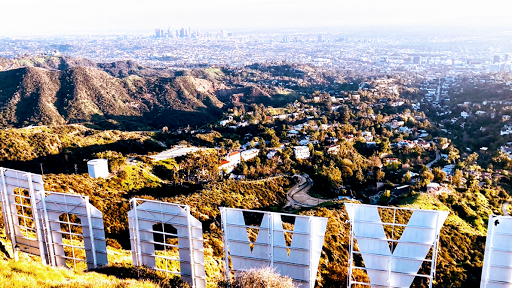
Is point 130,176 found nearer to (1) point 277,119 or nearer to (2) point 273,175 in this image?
(2) point 273,175

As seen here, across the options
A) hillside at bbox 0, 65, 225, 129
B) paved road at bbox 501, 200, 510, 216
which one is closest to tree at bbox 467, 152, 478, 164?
paved road at bbox 501, 200, 510, 216

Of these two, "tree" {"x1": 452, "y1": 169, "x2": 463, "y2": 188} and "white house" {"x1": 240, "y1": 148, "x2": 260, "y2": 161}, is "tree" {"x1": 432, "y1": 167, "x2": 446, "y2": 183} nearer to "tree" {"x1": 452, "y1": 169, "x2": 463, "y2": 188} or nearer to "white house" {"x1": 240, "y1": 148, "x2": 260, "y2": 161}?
"tree" {"x1": 452, "y1": 169, "x2": 463, "y2": 188}

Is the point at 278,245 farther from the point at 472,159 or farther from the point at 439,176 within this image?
the point at 472,159

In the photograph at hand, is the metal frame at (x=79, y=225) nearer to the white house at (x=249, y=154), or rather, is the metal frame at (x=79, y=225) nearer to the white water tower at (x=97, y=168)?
the white water tower at (x=97, y=168)

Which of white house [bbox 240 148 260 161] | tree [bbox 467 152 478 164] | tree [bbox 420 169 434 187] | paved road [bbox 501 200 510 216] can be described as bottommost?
paved road [bbox 501 200 510 216]

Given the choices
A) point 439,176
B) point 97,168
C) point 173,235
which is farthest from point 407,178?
point 173,235

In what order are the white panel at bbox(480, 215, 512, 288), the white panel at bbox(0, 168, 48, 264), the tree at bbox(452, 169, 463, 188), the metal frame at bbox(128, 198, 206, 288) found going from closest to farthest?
the white panel at bbox(480, 215, 512, 288) → the metal frame at bbox(128, 198, 206, 288) → the white panel at bbox(0, 168, 48, 264) → the tree at bbox(452, 169, 463, 188)
